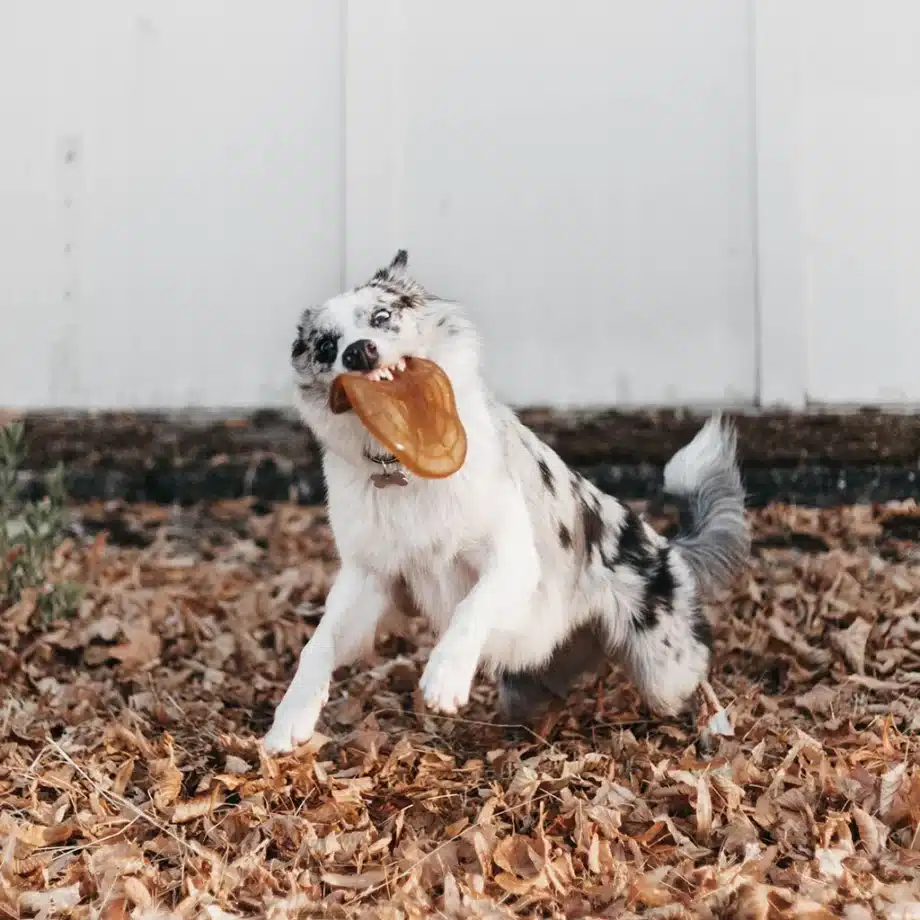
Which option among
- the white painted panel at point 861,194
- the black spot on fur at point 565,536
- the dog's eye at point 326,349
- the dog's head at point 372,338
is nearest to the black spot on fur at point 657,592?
the black spot on fur at point 565,536

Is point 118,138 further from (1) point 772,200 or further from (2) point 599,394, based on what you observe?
(1) point 772,200

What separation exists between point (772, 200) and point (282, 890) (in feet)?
13.1

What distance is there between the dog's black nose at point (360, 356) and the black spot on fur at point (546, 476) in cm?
74

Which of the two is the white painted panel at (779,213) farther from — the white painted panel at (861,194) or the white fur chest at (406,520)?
the white fur chest at (406,520)

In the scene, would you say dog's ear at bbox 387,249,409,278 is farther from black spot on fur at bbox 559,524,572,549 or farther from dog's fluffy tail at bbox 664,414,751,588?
dog's fluffy tail at bbox 664,414,751,588

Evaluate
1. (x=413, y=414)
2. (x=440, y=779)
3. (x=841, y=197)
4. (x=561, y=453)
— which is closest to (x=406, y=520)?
(x=413, y=414)

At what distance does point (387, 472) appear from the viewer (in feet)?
9.64

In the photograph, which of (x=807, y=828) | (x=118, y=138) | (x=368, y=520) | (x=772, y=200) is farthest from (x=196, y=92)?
(x=807, y=828)

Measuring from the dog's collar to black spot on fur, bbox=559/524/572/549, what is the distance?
604 millimetres

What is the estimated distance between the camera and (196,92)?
5.79 meters

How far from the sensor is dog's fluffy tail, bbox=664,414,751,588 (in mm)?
3670

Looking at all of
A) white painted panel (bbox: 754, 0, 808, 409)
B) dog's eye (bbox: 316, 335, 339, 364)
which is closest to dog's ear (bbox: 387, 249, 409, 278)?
dog's eye (bbox: 316, 335, 339, 364)

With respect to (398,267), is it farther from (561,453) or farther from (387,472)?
(561,453)

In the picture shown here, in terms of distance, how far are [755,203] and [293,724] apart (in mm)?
3568
